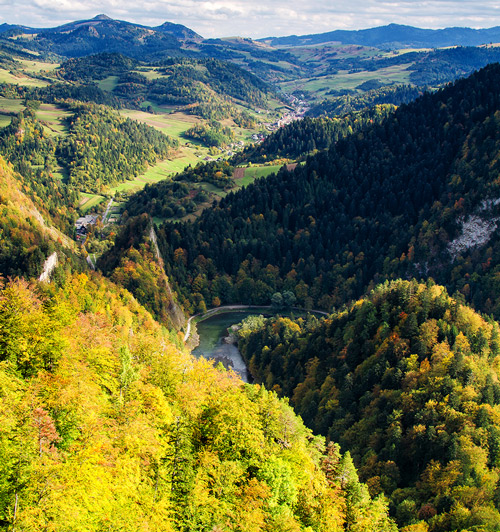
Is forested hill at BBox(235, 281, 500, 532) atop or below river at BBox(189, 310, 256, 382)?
atop

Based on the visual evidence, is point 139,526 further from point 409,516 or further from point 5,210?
point 5,210

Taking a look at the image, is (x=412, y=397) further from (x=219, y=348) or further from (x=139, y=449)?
(x=219, y=348)

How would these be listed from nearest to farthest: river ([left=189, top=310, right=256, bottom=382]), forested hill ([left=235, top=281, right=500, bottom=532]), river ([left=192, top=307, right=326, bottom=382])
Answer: forested hill ([left=235, top=281, right=500, bottom=532]), river ([left=192, top=307, right=326, bottom=382]), river ([left=189, top=310, right=256, bottom=382])

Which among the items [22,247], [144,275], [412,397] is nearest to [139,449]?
[412,397]

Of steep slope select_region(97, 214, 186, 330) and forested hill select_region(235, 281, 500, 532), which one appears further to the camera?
steep slope select_region(97, 214, 186, 330)

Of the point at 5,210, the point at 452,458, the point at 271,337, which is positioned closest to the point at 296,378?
the point at 271,337

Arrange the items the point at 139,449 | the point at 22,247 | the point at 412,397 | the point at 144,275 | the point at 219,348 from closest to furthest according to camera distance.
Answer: the point at 139,449 < the point at 412,397 < the point at 22,247 < the point at 219,348 < the point at 144,275

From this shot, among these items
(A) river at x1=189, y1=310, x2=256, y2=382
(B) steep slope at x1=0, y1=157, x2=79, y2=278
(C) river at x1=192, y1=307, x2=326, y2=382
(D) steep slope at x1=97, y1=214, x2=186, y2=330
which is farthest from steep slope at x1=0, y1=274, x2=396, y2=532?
(D) steep slope at x1=97, y1=214, x2=186, y2=330

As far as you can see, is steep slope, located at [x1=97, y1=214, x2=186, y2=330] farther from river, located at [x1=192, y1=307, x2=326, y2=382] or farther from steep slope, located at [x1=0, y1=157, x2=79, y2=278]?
steep slope, located at [x1=0, y1=157, x2=79, y2=278]

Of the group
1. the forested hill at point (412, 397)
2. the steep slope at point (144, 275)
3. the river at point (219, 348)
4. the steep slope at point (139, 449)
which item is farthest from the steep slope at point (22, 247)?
the forested hill at point (412, 397)
